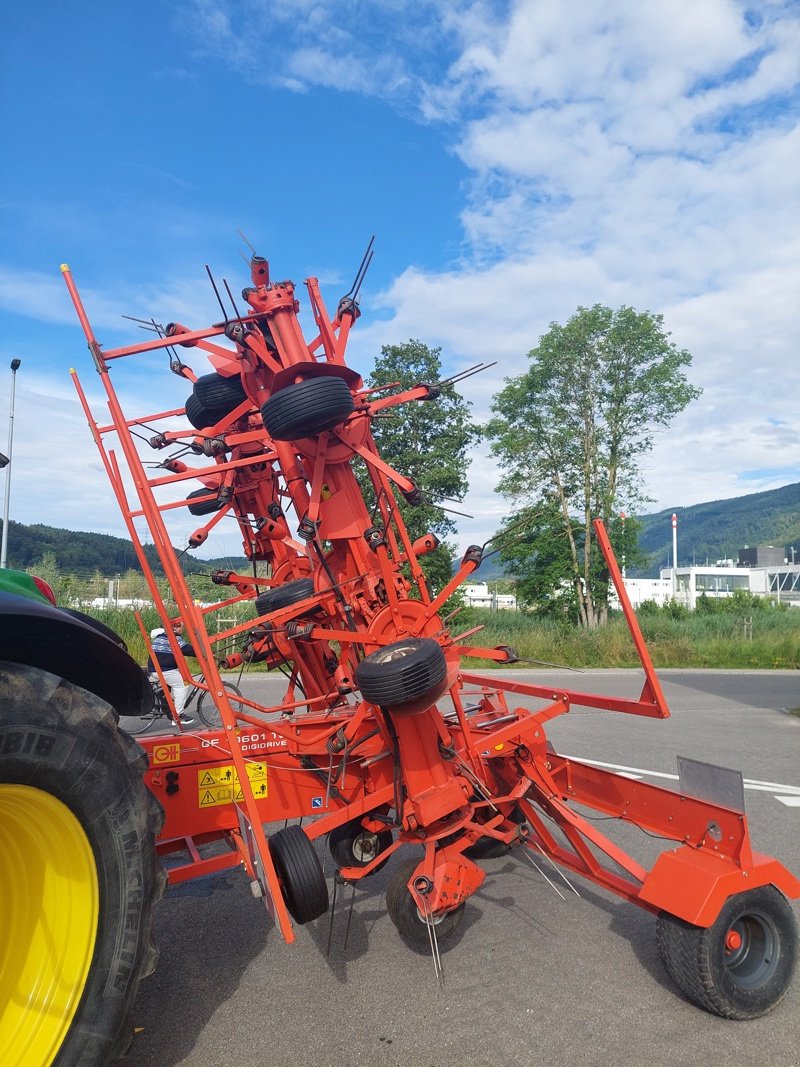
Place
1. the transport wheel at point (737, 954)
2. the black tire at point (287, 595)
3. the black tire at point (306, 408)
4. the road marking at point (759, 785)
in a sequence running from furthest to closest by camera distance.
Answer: the road marking at point (759, 785) → the black tire at point (287, 595) → the black tire at point (306, 408) → the transport wheel at point (737, 954)

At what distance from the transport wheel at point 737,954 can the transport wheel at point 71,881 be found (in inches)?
87.0

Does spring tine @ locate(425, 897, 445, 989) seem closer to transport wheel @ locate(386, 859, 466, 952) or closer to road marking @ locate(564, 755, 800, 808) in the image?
transport wheel @ locate(386, 859, 466, 952)

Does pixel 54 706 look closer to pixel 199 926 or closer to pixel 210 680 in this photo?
pixel 210 680

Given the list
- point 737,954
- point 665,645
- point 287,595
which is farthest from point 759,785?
point 665,645

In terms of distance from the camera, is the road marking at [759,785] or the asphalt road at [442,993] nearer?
the asphalt road at [442,993]

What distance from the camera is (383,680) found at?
357cm

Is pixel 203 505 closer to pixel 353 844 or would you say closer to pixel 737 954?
pixel 353 844

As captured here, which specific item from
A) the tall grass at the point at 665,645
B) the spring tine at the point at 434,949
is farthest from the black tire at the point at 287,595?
the tall grass at the point at 665,645

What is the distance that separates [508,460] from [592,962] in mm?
28060

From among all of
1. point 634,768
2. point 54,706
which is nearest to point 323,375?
point 54,706

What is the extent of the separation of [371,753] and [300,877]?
993mm

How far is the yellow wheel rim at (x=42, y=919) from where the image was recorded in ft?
7.77

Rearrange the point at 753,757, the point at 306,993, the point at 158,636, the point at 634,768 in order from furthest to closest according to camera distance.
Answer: the point at 158,636 < the point at 753,757 < the point at 634,768 < the point at 306,993

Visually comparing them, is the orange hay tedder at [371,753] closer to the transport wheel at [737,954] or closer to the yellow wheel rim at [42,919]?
the transport wheel at [737,954]
